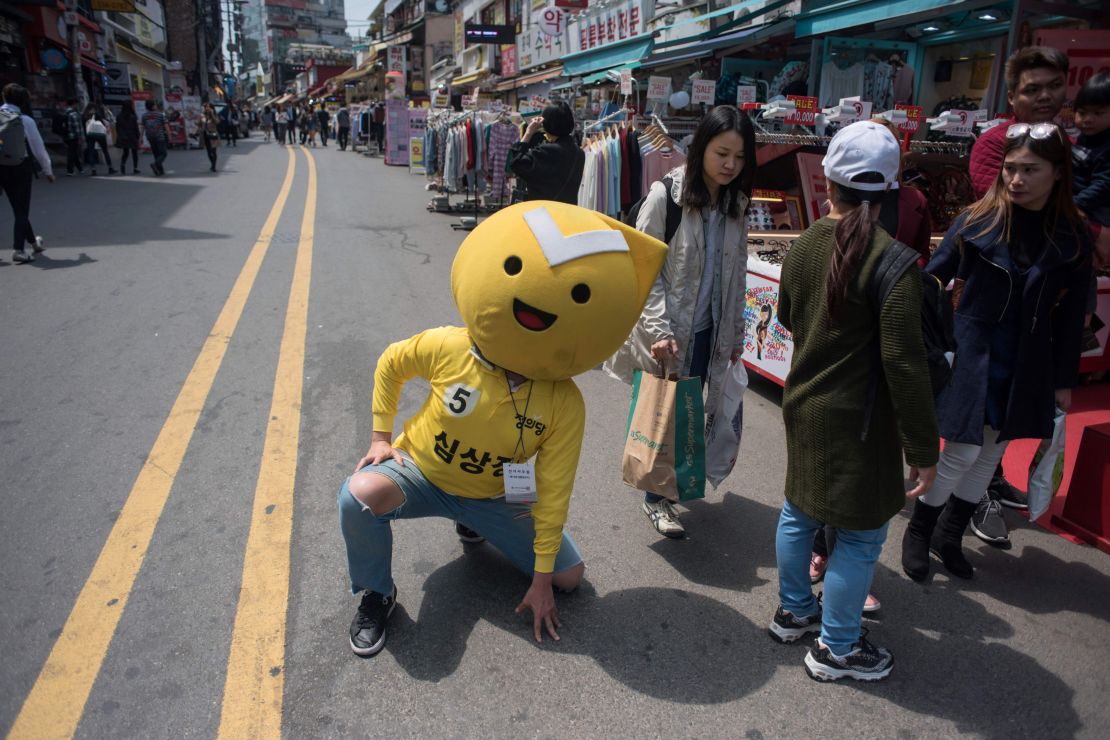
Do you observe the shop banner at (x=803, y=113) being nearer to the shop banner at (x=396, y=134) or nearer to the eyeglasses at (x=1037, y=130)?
the eyeglasses at (x=1037, y=130)

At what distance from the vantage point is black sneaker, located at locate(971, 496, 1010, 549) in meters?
3.36

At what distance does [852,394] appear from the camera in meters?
2.21

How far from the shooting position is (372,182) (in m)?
Answer: 17.3

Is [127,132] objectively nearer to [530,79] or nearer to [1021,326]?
[530,79]

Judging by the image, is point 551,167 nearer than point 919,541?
No

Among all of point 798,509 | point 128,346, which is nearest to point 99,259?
point 128,346

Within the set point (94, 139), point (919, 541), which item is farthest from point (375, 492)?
point (94, 139)

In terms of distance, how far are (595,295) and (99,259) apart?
25.5 ft

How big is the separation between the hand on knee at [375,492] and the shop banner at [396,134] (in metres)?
21.9

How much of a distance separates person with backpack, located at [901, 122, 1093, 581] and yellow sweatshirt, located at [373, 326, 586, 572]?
1.59 meters

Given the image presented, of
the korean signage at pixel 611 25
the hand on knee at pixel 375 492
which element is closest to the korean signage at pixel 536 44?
the korean signage at pixel 611 25

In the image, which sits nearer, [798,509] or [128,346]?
[798,509]

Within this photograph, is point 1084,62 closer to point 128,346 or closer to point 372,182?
point 128,346

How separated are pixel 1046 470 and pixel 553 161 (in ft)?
16.8
